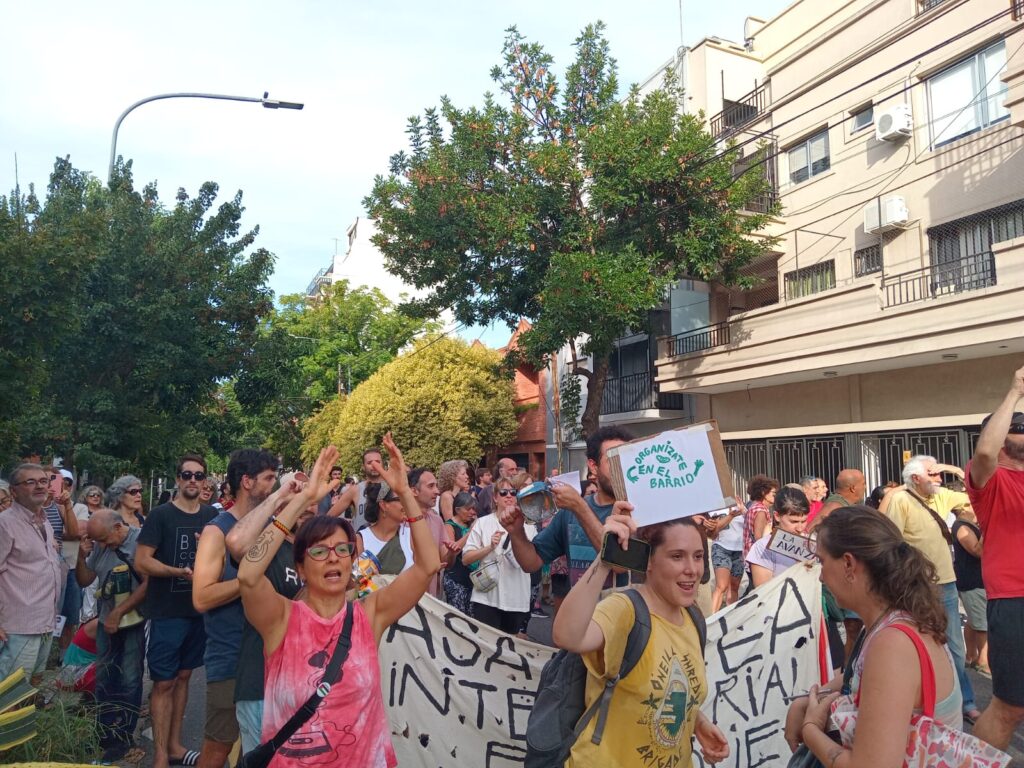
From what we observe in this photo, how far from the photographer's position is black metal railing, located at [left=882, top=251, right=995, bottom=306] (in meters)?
13.6

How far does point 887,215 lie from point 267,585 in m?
14.9

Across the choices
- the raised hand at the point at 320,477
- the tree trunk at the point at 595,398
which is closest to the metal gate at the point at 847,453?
the tree trunk at the point at 595,398

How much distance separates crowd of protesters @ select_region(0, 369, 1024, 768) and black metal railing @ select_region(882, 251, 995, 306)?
7.15 metres

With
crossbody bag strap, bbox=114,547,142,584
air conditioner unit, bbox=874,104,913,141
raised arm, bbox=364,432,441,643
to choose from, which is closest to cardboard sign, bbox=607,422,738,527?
raised arm, bbox=364,432,441,643

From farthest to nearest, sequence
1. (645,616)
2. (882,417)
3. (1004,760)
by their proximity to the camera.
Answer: (882,417), (645,616), (1004,760)

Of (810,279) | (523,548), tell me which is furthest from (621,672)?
(810,279)

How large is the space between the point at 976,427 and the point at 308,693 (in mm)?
13405

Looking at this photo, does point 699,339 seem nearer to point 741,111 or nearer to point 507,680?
point 741,111

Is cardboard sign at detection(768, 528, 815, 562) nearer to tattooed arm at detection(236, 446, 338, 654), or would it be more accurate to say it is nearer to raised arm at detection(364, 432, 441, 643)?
raised arm at detection(364, 432, 441, 643)

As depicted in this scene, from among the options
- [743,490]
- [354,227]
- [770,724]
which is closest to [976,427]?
[743,490]

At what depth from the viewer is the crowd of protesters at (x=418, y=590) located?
2.50 m

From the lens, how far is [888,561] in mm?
2449

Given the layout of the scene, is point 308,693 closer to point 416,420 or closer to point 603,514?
point 603,514

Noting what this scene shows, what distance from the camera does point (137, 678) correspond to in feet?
19.1
